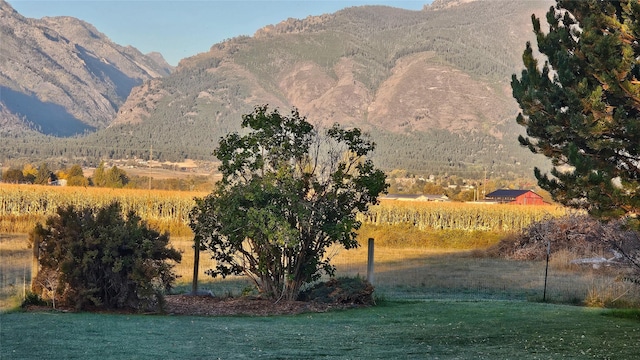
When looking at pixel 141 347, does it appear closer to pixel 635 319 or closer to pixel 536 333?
pixel 536 333

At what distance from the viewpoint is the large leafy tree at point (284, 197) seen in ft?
55.8

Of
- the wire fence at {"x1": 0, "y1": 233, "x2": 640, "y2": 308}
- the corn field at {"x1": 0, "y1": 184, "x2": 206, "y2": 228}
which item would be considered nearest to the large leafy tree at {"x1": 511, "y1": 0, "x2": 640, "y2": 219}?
the wire fence at {"x1": 0, "y1": 233, "x2": 640, "y2": 308}

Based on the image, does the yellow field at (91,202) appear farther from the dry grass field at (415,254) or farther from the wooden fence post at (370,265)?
the wooden fence post at (370,265)

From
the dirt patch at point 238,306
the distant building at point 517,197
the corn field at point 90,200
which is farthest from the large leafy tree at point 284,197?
the distant building at point 517,197

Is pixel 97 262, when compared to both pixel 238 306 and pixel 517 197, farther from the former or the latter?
pixel 517 197

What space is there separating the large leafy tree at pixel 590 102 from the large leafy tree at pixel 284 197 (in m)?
4.32

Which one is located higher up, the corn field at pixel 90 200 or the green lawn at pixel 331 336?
the corn field at pixel 90 200

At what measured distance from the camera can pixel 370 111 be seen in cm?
19262

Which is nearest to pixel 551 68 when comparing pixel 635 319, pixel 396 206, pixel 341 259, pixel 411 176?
pixel 635 319

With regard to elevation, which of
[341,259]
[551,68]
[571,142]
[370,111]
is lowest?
[341,259]

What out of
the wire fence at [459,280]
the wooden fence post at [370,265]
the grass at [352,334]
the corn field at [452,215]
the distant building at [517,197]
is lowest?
the wire fence at [459,280]

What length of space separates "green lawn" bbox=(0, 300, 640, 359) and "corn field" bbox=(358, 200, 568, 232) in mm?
42083

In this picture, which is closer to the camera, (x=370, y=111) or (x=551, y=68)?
(x=551, y=68)

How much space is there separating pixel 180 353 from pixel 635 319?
8463 millimetres
